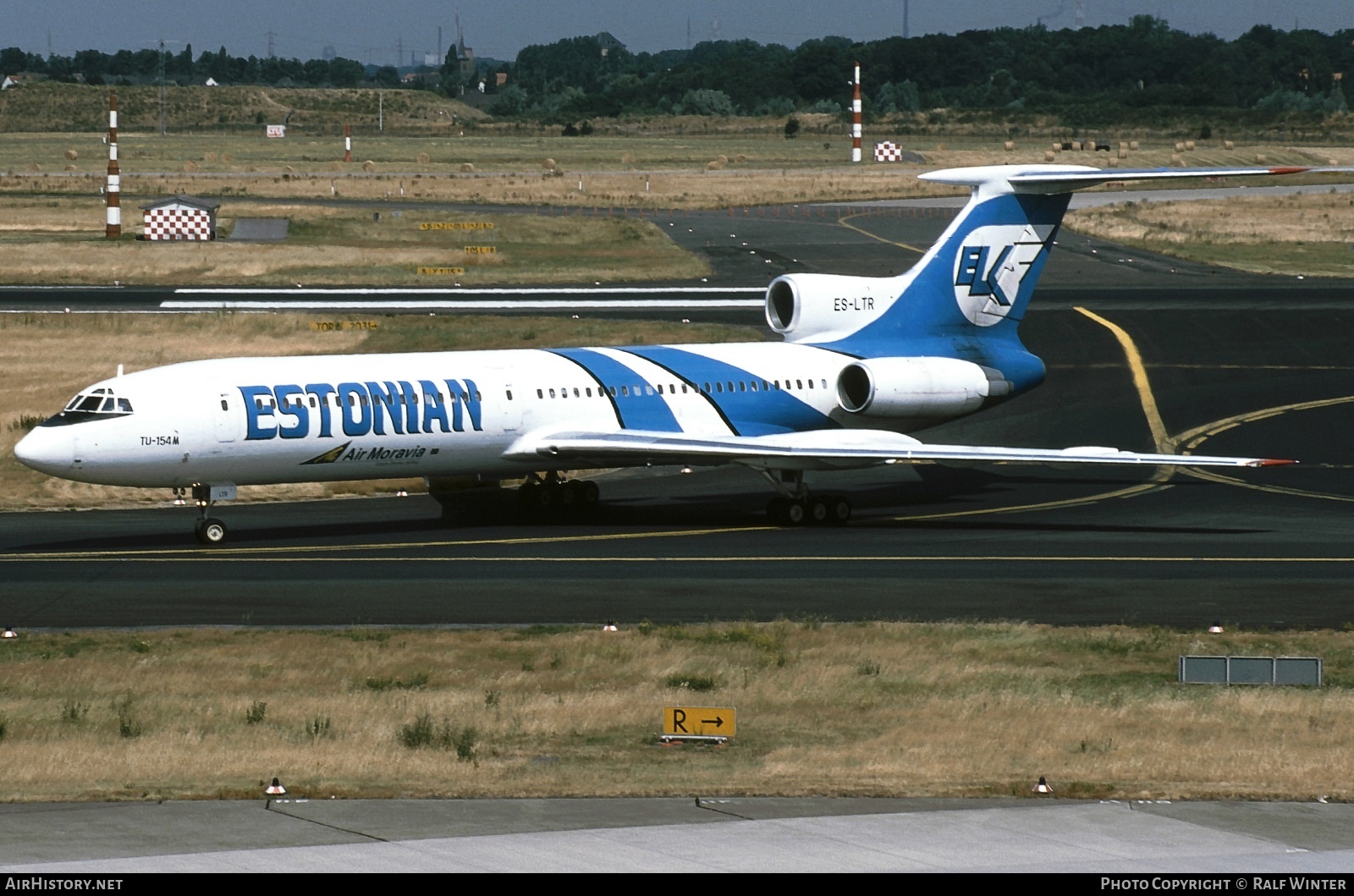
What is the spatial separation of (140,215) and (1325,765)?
7935cm

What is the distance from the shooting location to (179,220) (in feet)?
262

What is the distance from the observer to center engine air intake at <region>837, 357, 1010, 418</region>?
1487 inches

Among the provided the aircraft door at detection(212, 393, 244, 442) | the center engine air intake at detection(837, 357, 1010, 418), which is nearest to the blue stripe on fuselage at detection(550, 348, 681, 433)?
the center engine air intake at detection(837, 357, 1010, 418)

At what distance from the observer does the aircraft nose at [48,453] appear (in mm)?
31547

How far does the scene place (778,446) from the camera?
116 ft

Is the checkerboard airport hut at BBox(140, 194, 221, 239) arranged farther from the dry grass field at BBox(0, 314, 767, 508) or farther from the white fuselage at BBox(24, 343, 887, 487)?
the white fuselage at BBox(24, 343, 887, 487)

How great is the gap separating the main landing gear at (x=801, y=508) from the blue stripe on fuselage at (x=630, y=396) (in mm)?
2351

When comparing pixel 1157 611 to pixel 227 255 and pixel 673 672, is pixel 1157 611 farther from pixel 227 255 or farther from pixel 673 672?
pixel 227 255

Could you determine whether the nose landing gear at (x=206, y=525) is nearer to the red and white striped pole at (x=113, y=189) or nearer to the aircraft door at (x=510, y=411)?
the aircraft door at (x=510, y=411)

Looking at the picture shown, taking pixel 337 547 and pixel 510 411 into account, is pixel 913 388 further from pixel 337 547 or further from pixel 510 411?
pixel 337 547

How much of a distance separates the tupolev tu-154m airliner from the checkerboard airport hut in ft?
149

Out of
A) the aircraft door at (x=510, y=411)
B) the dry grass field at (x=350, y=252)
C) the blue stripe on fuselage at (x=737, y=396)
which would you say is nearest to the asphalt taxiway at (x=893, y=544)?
the blue stripe on fuselage at (x=737, y=396)

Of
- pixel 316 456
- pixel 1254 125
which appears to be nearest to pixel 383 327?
pixel 316 456

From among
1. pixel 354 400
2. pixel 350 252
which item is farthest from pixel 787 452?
pixel 350 252
